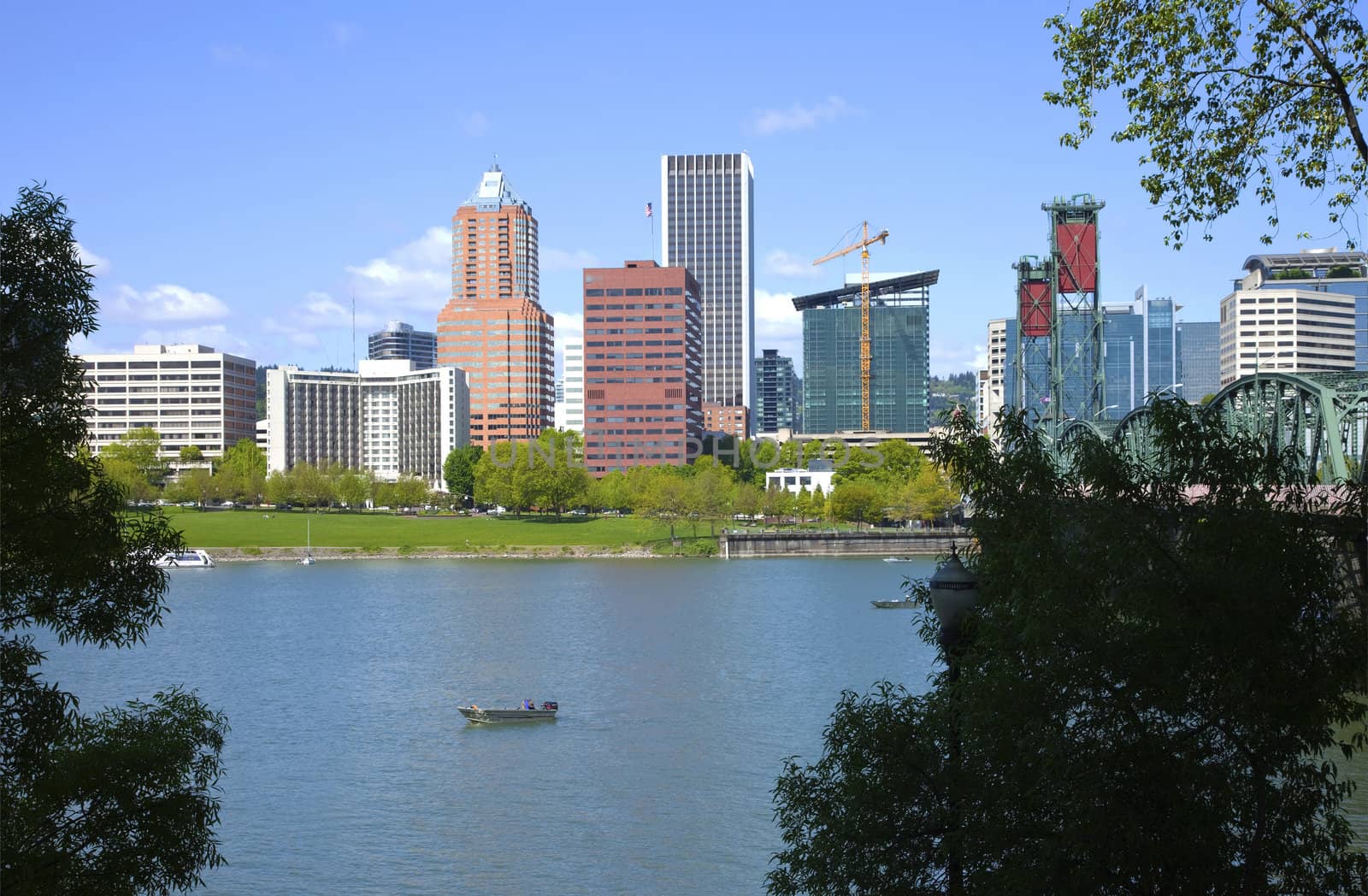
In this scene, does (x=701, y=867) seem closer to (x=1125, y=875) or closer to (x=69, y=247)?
(x=1125, y=875)

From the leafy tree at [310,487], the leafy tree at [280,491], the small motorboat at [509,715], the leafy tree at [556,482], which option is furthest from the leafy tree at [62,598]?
the leafy tree at [280,491]

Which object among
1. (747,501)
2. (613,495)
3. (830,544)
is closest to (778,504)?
(747,501)

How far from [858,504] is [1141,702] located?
147 metres

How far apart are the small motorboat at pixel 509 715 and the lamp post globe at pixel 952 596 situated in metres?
35.8

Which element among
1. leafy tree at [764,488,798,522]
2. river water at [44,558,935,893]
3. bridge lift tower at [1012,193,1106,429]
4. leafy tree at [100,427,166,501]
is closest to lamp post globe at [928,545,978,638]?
river water at [44,558,935,893]

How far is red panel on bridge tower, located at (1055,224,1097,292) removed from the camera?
116 meters

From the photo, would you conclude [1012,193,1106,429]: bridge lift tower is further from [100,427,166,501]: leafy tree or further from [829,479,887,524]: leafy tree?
[100,427,166,501]: leafy tree

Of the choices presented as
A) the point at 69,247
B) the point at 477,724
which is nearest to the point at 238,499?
the point at 477,724

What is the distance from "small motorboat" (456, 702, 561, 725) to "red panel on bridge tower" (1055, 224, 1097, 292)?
273 ft

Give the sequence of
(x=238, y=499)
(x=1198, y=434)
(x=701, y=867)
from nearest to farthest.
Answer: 1. (x=1198, y=434)
2. (x=701, y=867)
3. (x=238, y=499)

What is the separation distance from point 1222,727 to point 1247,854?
1.46 meters

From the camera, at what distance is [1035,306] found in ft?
399

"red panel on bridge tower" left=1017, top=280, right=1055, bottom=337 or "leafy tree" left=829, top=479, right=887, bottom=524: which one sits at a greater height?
"red panel on bridge tower" left=1017, top=280, right=1055, bottom=337

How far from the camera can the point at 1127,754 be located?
1401cm
